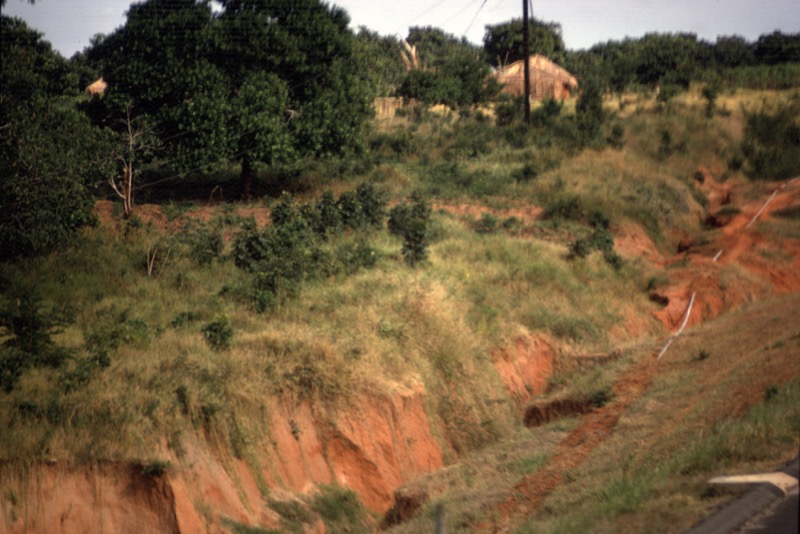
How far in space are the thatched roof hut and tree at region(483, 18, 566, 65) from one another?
765 cm

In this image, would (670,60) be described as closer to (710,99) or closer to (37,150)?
(710,99)

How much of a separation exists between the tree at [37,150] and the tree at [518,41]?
1695 inches

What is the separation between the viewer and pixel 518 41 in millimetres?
59375

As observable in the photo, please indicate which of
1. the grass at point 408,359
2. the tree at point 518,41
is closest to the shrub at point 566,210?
the grass at point 408,359

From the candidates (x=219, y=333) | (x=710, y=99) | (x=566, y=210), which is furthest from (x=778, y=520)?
(x=710, y=99)

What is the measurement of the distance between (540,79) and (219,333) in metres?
37.9

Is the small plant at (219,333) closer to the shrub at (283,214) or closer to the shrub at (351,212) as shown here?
the shrub at (283,214)

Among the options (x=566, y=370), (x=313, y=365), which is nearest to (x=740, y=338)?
(x=566, y=370)

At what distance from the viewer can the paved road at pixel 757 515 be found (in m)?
6.21

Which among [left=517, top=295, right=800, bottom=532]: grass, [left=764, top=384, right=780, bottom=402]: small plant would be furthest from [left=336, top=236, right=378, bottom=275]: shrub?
[left=764, top=384, right=780, bottom=402]: small plant

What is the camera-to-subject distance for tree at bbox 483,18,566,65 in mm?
58719

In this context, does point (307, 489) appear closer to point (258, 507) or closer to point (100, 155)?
point (258, 507)

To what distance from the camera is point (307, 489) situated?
12336 mm

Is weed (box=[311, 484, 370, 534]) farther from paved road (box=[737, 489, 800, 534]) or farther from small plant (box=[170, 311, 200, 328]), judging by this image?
paved road (box=[737, 489, 800, 534])
